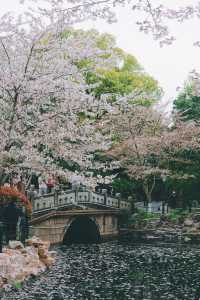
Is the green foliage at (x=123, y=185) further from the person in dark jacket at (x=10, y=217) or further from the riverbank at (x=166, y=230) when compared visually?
the person in dark jacket at (x=10, y=217)

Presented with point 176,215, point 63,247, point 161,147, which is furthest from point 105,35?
point 63,247

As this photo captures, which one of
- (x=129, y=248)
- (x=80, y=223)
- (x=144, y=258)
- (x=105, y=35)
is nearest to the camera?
(x=144, y=258)

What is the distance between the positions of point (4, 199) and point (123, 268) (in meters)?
6.51

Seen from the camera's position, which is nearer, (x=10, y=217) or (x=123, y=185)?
(x=10, y=217)

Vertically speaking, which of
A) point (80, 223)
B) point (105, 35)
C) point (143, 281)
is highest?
point (105, 35)

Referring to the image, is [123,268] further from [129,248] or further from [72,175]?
[129,248]

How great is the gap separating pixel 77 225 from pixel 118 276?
786 inches

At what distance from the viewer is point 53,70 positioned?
18.5m

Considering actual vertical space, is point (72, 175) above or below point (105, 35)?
below

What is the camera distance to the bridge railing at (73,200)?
34.4 meters

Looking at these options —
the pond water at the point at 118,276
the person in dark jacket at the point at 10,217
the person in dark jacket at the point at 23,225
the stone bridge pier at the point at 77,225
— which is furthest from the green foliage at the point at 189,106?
the person in dark jacket at the point at 10,217

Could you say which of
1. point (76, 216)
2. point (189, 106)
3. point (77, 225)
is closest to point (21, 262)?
point (76, 216)

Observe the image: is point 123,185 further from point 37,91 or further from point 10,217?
point 37,91

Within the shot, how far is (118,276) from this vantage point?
75.3 feet
